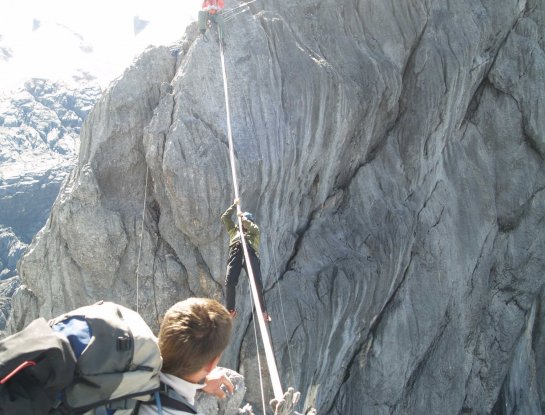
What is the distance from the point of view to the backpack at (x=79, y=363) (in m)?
3.74

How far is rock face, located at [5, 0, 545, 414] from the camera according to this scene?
589 inches

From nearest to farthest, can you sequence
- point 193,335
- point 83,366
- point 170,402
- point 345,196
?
point 83,366
point 193,335
point 170,402
point 345,196

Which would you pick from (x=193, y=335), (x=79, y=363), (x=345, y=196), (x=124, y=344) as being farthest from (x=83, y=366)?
(x=345, y=196)

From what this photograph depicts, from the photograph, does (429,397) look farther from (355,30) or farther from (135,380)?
(135,380)

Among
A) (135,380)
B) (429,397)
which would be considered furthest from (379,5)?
(135,380)

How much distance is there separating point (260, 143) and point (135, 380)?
1204cm

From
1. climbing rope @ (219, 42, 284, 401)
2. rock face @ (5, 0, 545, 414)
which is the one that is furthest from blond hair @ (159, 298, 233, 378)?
rock face @ (5, 0, 545, 414)

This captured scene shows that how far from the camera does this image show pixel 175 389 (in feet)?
15.4

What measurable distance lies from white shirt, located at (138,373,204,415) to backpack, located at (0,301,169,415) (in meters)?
0.15

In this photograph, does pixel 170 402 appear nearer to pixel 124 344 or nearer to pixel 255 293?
pixel 124 344

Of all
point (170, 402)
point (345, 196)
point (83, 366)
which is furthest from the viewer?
point (345, 196)

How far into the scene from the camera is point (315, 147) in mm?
17531

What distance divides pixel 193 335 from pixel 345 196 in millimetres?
15457

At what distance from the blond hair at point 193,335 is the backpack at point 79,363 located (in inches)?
6.4
